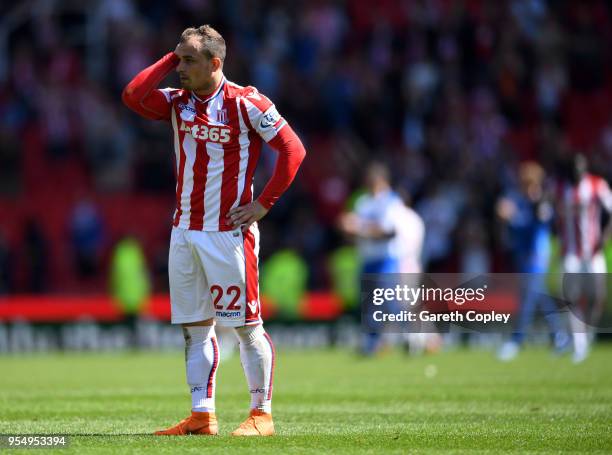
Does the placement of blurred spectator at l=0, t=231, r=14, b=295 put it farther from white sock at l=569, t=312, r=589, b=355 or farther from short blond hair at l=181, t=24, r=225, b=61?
short blond hair at l=181, t=24, r=225, b=61

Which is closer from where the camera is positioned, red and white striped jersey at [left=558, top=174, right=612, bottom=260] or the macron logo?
the macron logo

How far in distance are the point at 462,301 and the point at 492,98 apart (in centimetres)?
1591

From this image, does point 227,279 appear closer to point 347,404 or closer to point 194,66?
point 194,66

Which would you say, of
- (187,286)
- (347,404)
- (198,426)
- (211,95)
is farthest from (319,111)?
(198,426)

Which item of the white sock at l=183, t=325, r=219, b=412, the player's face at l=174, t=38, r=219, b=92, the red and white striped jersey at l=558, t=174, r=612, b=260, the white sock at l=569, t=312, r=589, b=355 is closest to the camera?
the player's face at l=174, t=38, r=219, b=92

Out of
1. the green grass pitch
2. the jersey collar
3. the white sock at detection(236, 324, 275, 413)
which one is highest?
the jersey collar

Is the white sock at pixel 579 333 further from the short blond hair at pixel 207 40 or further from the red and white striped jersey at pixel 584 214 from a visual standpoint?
the short blond hair at pixel 207 40

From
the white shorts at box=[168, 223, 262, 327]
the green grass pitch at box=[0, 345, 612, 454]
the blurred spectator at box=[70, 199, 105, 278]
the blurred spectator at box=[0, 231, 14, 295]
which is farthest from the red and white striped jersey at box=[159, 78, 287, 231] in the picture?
the blurred spectator at box=[70, 199, 105, 278]

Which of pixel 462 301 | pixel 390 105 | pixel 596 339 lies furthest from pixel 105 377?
pixel 390 105

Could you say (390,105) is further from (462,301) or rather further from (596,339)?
(462,301)

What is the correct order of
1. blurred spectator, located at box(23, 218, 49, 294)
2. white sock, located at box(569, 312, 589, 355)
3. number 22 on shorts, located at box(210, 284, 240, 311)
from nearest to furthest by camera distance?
number 22 on shorts, located at box(210, 284, 240, 311) < white sock, located at box(569, 312, 589, 355) < blurred spectator, located at box(23, 218, 49, 294)

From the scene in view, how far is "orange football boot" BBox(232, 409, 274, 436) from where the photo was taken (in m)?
8.44

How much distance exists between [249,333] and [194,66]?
5.83 ft

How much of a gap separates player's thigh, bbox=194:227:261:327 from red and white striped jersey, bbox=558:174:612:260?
9.67 m
